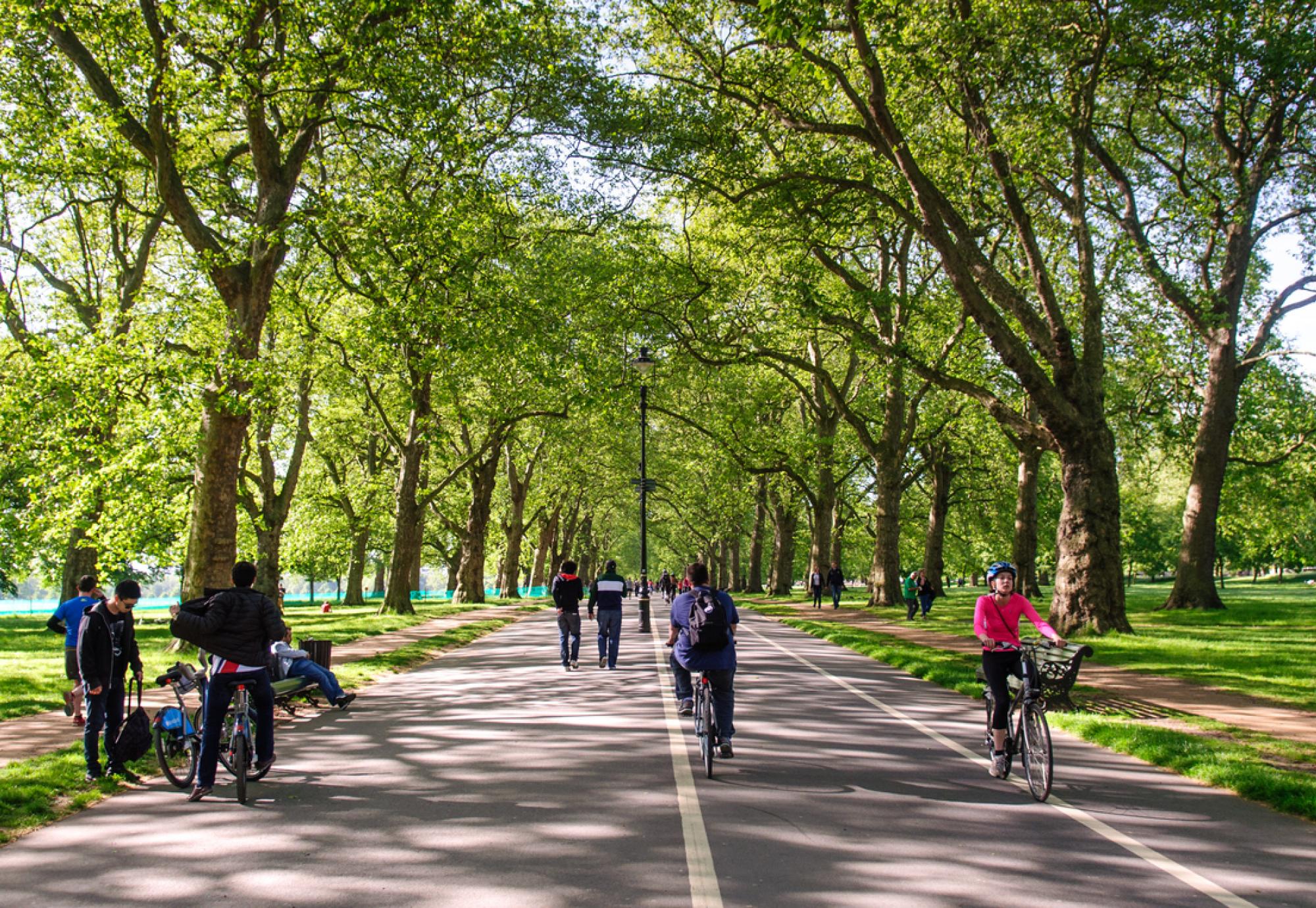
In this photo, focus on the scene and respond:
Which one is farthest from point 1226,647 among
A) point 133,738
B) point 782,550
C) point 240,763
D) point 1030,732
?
point 782,550

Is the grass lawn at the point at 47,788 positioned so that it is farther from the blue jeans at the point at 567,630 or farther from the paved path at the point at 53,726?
the blue jeans at the point at 567,630

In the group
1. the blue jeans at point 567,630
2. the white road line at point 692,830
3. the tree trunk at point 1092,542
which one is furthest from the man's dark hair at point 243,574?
the tree trunk at point 1092,542

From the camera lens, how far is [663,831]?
617 cm

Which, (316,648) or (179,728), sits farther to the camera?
(316,648)

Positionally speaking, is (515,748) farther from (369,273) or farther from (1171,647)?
(369,273)

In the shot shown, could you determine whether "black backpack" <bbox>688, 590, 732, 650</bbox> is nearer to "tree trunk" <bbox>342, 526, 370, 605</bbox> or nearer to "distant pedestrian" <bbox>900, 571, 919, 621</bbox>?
"distant pedestrian" <bbox>900, 571, 919, 621</bbox>

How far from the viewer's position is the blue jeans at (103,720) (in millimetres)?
7844

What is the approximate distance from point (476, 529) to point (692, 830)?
4085 cm

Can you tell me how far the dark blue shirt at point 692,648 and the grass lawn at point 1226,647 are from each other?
26.0 feet

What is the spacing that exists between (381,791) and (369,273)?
19128 mm

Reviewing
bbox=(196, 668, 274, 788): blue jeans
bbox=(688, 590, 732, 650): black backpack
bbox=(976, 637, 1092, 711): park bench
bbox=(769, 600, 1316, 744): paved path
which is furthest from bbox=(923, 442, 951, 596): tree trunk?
bbox=(196, 668, 274, 788): blue jeans

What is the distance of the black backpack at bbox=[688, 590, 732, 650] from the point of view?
28.5 feet

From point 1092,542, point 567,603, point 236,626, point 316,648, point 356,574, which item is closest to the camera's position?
point 236,626

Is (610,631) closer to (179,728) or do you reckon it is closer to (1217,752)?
(179,728)
